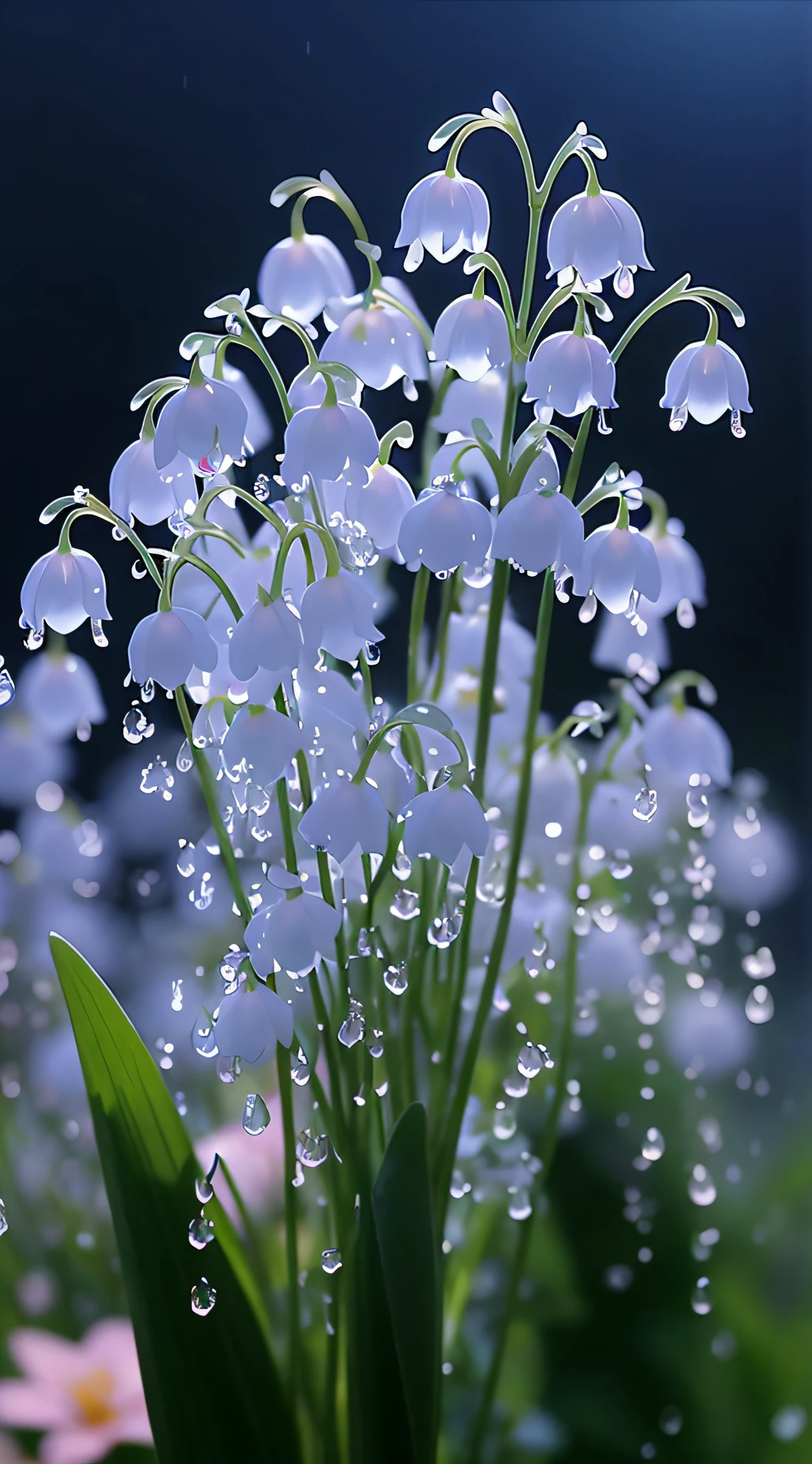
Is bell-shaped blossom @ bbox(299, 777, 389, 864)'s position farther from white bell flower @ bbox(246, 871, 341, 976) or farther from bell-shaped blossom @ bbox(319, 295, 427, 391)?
bell-shaped blossom @ bbox(319, 295, 427, 391)

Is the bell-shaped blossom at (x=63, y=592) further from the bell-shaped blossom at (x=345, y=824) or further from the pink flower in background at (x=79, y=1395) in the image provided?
the pink flower in background at (x=79, y=1395)

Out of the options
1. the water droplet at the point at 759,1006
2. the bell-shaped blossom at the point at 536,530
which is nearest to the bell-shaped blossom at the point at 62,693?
the bell-shaped blossom at the point at 536,530

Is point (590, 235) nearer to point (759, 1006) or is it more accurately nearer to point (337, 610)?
point (337, 610)

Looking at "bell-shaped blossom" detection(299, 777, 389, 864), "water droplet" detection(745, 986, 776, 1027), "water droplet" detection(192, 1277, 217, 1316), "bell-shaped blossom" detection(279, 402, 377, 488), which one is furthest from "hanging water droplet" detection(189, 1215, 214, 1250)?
"water droplet" detection(745, 986, 776, 1027)

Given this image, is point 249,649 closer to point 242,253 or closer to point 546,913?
point 546,913

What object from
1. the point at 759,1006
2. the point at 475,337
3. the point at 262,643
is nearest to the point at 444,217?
the point at 475,337

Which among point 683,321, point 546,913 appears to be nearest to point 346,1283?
point 546,913
